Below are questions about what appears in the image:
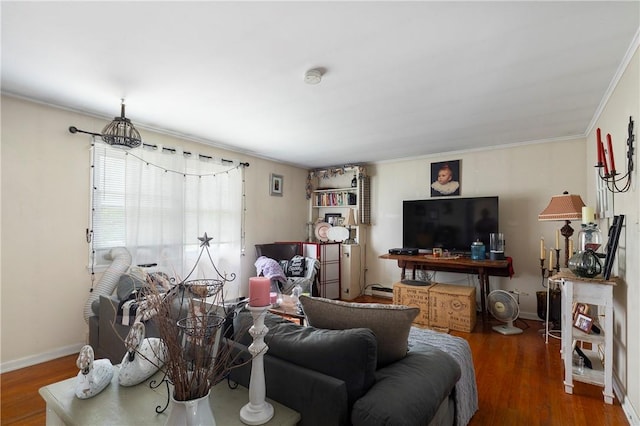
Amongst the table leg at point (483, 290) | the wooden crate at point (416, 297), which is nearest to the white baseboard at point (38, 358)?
the wooden crate at point (416, 297)

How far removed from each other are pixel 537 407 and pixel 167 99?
364 centimetres

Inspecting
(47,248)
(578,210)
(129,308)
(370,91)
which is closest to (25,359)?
(47,248)

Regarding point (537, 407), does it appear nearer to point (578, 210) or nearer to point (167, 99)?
point (578, 210)

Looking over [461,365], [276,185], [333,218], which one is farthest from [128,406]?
[333,218]

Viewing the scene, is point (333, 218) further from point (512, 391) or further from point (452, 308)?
point (512, 391)

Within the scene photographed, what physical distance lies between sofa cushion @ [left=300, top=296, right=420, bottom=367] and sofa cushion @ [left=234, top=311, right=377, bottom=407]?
16cm

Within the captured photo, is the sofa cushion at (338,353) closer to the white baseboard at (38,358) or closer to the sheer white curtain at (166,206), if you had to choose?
the sheer white curtain at (166,206)

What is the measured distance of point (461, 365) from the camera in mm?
1791

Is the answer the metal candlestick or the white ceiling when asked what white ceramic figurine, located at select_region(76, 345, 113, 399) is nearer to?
the white ceiling

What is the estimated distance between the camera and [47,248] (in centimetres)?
284

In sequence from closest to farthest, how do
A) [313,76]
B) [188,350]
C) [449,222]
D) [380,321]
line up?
[188,350] → [380,321] → [313,76] → [449,222]

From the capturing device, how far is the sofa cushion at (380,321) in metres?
1.43

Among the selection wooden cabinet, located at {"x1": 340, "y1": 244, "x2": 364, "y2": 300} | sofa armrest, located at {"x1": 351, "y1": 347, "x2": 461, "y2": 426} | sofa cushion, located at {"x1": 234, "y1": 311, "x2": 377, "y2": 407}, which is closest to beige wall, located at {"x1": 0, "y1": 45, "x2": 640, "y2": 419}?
wooden cabinet, located at {"x1": 340, "y1": 244, "x2": 364, "y2": 300}

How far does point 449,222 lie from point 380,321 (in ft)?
10.8
